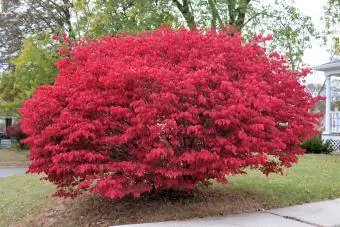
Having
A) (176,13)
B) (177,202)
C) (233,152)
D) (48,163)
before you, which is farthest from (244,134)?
(176,13)

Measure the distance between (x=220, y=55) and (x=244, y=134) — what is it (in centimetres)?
129

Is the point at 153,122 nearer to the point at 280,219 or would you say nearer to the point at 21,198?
the point at 280,219

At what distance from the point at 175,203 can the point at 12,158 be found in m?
24.3

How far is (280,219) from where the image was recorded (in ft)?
23.5

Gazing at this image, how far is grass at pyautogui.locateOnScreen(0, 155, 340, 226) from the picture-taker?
304 inches

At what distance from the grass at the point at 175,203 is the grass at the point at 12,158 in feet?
57.7

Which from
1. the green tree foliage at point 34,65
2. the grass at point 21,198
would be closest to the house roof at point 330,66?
the green tree foliage at point 34,65

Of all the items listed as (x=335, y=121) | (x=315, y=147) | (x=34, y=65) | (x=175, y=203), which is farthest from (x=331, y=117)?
(x=175, y=203)

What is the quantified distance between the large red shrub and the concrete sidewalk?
1.86ft

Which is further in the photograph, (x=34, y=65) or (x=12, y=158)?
(x=12, y=158)

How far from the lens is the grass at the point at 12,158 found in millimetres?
28094

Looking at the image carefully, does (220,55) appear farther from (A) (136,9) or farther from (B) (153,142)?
(A) (136,9)

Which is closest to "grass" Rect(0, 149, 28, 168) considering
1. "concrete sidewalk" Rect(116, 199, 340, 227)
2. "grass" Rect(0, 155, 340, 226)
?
"grass" Rect(0, 155, 340, 226)

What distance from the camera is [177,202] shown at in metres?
8.13
